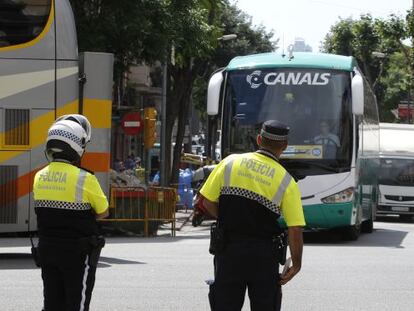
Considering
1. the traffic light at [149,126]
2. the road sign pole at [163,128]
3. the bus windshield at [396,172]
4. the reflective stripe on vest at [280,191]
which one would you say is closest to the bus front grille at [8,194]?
the reflective stripe on vest at [280,191]

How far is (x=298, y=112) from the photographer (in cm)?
1966

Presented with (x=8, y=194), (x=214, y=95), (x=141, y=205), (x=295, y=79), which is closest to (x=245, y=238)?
(x=8, y=194)

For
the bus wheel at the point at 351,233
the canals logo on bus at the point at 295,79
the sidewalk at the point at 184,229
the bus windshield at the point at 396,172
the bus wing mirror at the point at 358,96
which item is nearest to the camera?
the bus wing mirror at the point at 358,96

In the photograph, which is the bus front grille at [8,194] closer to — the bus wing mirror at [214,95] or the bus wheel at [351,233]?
the bus wing mirror at [214,95]

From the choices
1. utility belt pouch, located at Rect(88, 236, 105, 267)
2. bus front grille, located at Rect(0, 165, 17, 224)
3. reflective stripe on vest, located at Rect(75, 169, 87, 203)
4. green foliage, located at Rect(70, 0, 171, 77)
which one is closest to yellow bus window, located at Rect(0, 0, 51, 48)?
bus front grille, located at Rect(0, 165, 17, 224)

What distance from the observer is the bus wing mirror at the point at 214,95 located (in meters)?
19.7

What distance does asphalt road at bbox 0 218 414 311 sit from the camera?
11.4 metres

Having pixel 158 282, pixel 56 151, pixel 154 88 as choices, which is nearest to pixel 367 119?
pixel 158 282

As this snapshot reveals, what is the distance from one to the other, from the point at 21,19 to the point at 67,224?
904 centimetres

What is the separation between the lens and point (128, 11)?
2483 cm

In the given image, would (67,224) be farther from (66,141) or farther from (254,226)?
(254,226)

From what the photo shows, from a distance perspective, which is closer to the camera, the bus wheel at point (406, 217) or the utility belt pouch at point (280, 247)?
the utility belt pouch at point (280, 247)

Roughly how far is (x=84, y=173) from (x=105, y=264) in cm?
804

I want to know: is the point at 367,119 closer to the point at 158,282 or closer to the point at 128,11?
the point at 128,11
